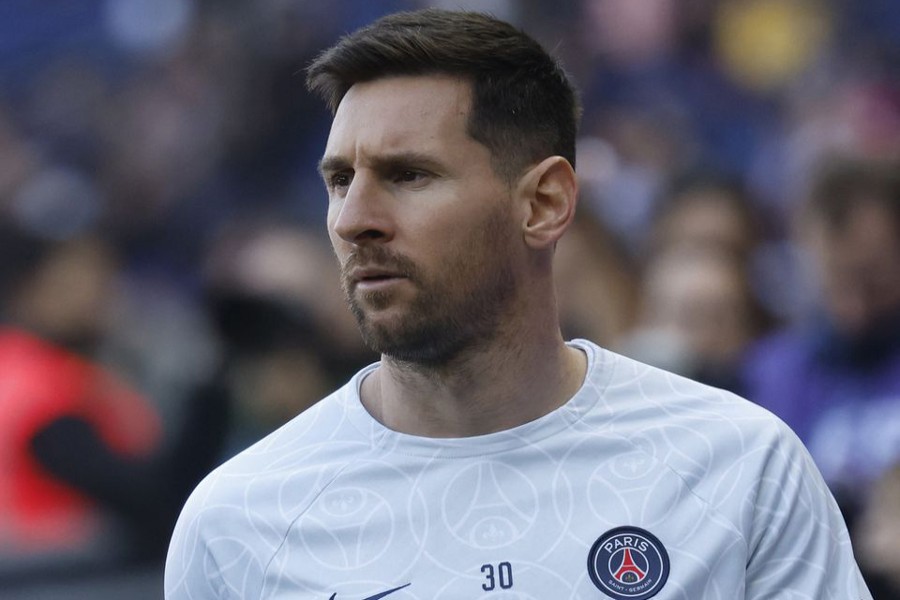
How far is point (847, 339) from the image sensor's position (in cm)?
488

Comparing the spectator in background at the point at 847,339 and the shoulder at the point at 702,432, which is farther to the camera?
the spectator in background at the point at 847,339

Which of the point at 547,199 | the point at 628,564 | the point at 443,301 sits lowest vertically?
the point at 628,564

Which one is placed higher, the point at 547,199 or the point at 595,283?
the point at 547,199

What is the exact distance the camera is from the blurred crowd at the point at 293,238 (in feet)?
16.4

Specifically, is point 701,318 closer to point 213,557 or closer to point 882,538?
point 882,538

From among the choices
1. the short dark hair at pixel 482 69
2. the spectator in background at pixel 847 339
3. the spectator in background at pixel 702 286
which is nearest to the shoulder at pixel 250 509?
the short dark hair at pixel 482 69

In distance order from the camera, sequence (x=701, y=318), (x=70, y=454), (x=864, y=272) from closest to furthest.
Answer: (x=864, y=272)
(x=701, y=318)
(x=70, y=454)

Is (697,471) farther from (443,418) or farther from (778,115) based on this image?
(778,115)

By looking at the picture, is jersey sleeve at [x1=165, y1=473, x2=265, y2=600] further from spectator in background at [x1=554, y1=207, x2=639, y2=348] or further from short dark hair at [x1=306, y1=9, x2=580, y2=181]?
spectator in background at [x1=554, y1=207, x2=639, y2=348]

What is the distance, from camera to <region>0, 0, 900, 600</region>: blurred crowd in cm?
500

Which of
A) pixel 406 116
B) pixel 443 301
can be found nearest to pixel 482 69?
pixel 406 116

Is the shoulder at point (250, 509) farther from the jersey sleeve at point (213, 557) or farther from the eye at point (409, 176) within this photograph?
the eye at point (409, 176)

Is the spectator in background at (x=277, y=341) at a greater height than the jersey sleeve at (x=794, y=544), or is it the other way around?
the jersey sleeve at (x=794, y=544)

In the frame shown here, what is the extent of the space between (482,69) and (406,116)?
0.19 meters
